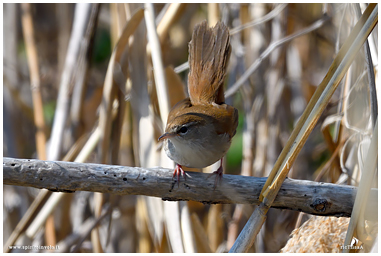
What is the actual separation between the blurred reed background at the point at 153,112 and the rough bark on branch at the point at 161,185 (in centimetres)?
35

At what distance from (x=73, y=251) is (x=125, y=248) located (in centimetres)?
64

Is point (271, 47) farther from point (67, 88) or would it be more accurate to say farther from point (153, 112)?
point (67, 88)

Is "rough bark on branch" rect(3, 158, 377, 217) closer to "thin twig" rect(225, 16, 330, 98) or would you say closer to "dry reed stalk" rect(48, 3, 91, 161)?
"dry reed stalk" rect(48, 3, 91, 161)

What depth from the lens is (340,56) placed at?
1227 millimetres

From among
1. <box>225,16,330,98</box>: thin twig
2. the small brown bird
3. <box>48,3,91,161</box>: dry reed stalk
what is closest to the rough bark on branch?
the small brown bird

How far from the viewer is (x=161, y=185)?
142cm

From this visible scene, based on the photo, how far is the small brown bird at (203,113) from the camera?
176cm

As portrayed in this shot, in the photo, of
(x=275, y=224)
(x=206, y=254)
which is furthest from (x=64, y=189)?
(x=275, y=224)

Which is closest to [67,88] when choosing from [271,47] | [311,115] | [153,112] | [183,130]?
[153,112]

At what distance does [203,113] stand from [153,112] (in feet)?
1.11

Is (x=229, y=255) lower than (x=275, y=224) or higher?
higher

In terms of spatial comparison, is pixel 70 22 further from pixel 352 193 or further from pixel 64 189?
pixel 352 193

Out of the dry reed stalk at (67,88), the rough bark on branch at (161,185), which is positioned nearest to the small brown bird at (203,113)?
the rough bark on branch at (161,185)

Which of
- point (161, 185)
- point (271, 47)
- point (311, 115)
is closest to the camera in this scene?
point (311, 115)
